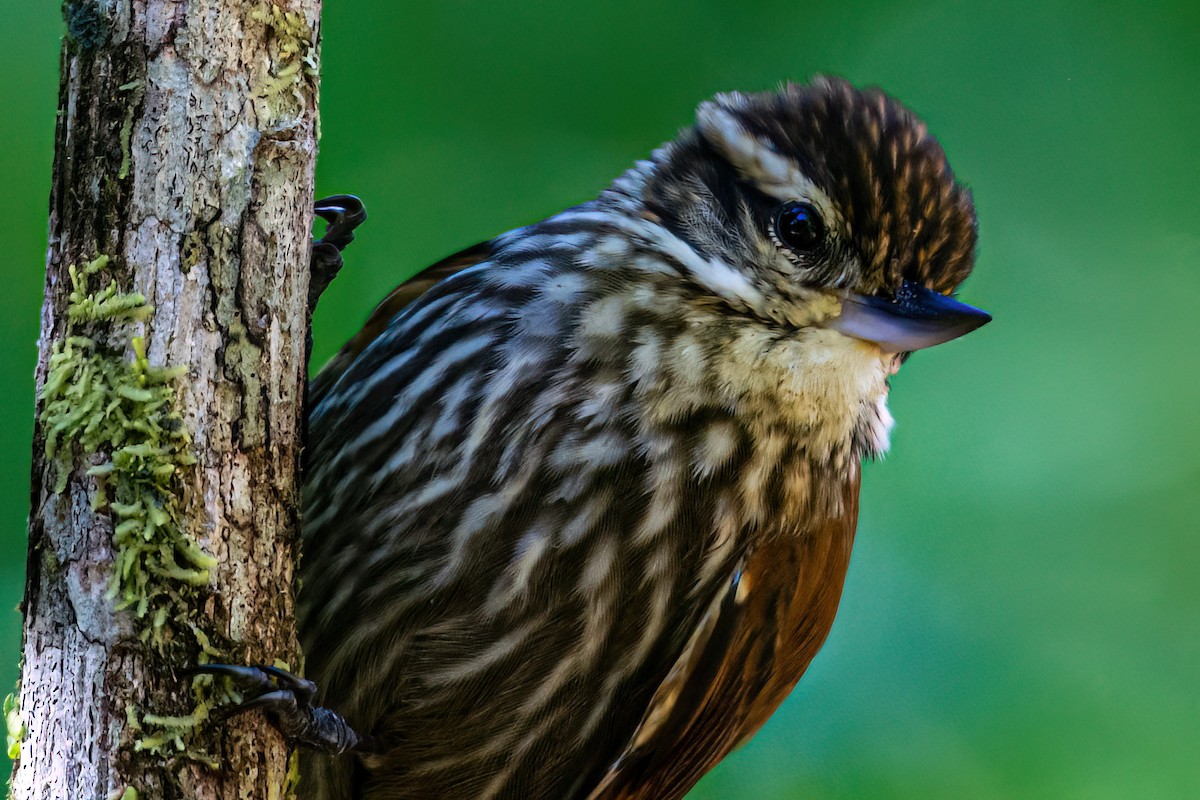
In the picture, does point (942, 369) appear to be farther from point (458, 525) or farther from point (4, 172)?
A: point (4, 172)

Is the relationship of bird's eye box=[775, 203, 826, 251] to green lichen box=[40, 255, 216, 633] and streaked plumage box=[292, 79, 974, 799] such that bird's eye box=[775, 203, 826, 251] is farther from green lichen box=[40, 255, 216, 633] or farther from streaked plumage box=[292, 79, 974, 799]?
green lichen box=[40, 255, 216, 633]

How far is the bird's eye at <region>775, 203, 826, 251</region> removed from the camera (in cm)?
154

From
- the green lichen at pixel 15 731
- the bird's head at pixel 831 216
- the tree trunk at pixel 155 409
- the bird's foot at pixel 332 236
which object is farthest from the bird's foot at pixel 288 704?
the bird's head at pixel 831 216

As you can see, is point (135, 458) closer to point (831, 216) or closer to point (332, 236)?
point (332, 236)

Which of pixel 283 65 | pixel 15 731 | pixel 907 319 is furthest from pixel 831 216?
pixel 15 731

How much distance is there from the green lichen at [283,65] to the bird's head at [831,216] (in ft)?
1.76

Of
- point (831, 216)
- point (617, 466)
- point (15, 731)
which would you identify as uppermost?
point (831, 216)

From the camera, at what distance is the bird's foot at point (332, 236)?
5.35 ft

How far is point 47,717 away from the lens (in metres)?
1.12

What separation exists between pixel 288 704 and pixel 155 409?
320 millimetres

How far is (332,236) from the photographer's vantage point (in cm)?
171

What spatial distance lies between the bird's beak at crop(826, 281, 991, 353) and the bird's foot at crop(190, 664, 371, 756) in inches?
29.4

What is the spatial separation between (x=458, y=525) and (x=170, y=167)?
572 millimetres

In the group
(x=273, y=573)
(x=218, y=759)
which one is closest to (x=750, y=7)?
(x=273, y=573)
